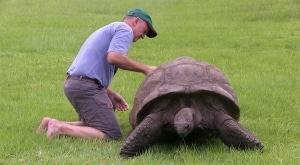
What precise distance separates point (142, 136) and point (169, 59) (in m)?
5.38

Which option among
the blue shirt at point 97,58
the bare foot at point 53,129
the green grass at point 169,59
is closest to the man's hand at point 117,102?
the green grass at point 169,59

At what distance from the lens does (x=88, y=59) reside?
17.6ft

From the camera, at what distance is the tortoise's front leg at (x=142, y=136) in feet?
15.0

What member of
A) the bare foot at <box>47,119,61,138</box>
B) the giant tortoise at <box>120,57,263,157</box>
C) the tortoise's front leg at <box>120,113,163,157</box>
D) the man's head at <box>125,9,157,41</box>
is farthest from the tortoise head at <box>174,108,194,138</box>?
the bare foot at <box>47,119,61,138</box>

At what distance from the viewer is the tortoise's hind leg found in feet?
15.0

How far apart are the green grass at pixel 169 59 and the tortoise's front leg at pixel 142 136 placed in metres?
0.11

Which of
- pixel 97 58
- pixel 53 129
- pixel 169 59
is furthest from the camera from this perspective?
pixel 169 59

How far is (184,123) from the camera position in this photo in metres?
4.32

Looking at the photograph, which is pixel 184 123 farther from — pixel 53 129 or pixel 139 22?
pixel 53 129

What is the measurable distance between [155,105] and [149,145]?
0.36m

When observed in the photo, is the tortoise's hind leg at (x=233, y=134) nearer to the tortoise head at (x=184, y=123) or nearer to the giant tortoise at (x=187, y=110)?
the giant tortoise at (x=187, y=110)

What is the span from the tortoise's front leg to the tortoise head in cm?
25

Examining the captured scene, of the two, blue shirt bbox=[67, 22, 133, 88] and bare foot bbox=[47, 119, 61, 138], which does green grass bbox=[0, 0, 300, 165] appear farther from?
blue shirt bbox=[67, 22, 133, 88]

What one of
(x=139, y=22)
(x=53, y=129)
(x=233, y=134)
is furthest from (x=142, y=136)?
(x=139, y=22)
